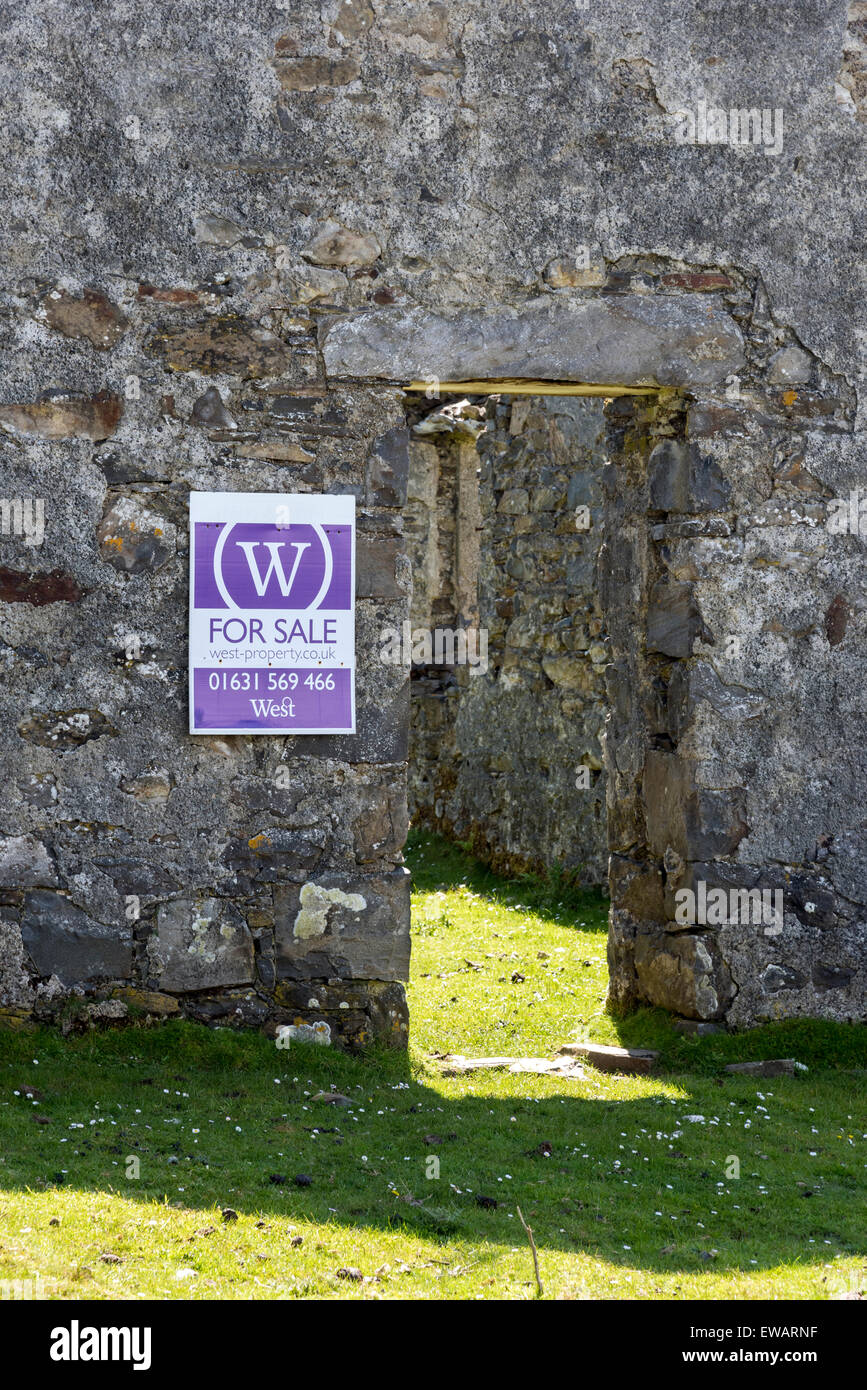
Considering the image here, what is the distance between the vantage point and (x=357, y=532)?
5293 mm

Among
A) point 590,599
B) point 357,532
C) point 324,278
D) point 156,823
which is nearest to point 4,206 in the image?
point 324,278

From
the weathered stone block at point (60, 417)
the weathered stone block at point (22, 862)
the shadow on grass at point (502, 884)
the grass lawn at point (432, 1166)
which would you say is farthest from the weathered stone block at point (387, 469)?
the shadow on grass at point (502, 884)

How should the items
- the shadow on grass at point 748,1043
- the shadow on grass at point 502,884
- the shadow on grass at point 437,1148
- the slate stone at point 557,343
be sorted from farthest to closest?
the shadow on grass at point 502,884
the shadow on grass at point 748,1043
the slate stone at point 557,343
the shadow on grass at point 437,1148

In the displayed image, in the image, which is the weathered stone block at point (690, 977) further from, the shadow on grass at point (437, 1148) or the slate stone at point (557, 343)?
the slate stone at point (557, 343)

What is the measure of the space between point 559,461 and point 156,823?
4919mm

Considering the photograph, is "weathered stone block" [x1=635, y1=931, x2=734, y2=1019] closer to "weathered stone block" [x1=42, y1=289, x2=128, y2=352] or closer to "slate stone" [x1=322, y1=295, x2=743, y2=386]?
"slate stone" [x1=322, y1=295, x2=743, y2=386]

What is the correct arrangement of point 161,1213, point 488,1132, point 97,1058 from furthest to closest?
point 97,1058 < point 488,1132 < point 161,1213

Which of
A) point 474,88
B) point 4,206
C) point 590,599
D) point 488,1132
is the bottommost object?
point 488,1132

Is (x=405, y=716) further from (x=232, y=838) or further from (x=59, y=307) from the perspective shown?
(x=59, y=307)

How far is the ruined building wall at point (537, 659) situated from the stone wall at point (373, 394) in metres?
3.09

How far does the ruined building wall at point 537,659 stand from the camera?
8.87 meters

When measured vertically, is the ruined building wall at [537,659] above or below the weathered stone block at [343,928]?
above

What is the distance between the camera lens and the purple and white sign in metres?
5.14

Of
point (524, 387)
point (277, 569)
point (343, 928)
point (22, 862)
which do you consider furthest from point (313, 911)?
point (524, 387)
